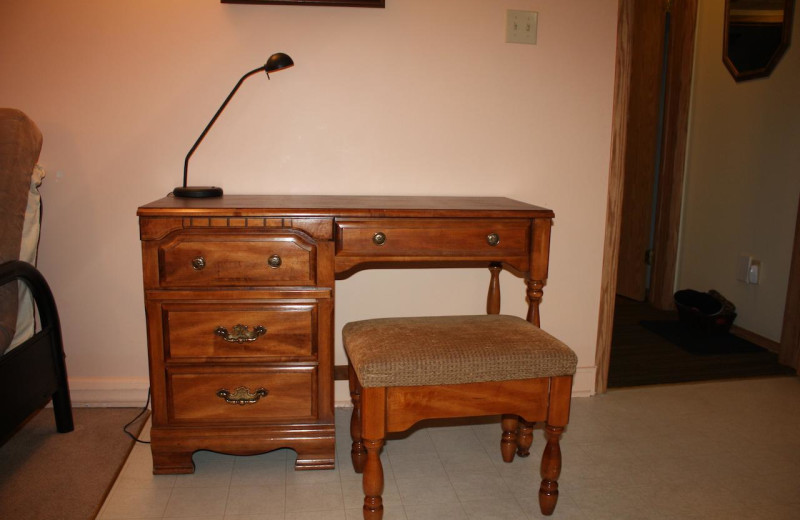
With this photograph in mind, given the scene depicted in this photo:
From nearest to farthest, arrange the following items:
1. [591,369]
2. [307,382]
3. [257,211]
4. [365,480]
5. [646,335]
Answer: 1. [365,480]
2. [257,211]
3. [307,382]
4. [591,369]
5. [646,335]

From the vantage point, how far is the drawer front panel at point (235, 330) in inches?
63.1

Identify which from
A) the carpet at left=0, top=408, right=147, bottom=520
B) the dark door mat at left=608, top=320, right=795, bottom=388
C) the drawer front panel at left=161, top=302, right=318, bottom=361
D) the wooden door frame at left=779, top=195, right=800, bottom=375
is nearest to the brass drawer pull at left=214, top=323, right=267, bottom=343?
the drawer front panel at left=161, top=302, right=318, bottom=361

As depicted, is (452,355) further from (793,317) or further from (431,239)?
(793,317)

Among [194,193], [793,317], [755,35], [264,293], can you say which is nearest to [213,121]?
[194,193]

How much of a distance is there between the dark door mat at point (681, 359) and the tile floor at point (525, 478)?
338mm

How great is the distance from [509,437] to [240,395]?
80cm

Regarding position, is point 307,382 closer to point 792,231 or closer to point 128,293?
point 128,293

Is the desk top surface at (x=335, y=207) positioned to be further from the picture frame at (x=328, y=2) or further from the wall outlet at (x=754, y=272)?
the wall outlet at (x=754, y=272)

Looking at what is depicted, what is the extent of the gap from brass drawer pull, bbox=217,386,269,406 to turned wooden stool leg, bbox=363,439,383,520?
416 millimetres

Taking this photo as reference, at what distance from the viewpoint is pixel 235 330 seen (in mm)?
1617

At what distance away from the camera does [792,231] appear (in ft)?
8.91

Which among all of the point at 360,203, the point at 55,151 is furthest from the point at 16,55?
the point at 360,203

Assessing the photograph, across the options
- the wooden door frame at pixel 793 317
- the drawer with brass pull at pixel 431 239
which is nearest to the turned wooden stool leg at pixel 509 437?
the drawer with brass pull at pixel 431 239

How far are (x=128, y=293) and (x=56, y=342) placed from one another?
0.29m
